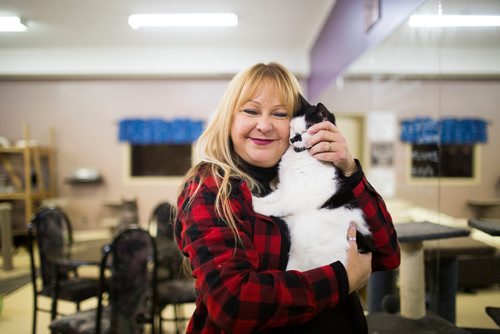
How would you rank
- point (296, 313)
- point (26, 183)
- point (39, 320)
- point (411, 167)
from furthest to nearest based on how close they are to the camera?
point (26, 183) → point (39, 320) → point (411, 167) → point (296, 313)

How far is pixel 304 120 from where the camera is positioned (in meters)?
0.85

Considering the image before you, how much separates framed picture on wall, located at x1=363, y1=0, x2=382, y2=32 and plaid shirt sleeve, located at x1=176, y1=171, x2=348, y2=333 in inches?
75.5

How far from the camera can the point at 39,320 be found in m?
2.43

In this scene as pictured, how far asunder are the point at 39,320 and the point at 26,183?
2155 millimetres

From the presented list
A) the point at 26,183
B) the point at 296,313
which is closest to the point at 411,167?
the point at 296,313

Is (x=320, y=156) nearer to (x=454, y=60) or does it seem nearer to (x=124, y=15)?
(x=454, y=60)

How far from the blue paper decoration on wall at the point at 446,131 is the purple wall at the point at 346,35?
1.82ft

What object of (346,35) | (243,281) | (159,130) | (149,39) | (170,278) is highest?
(149,39)

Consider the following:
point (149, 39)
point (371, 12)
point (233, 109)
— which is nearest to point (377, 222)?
point (233, 109)

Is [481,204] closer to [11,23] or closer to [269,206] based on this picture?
[269,206]

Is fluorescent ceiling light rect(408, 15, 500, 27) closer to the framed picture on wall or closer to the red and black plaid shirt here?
the framed picture on wall

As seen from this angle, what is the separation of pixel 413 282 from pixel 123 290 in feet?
4.73

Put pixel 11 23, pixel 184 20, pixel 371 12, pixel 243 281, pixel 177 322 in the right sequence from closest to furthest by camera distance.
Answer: pixel 243 281 < pixel 11 23 < pixel 371 12 < pixel 177 322 < pixel 184 20

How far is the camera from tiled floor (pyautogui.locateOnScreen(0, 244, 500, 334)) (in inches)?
45.5
